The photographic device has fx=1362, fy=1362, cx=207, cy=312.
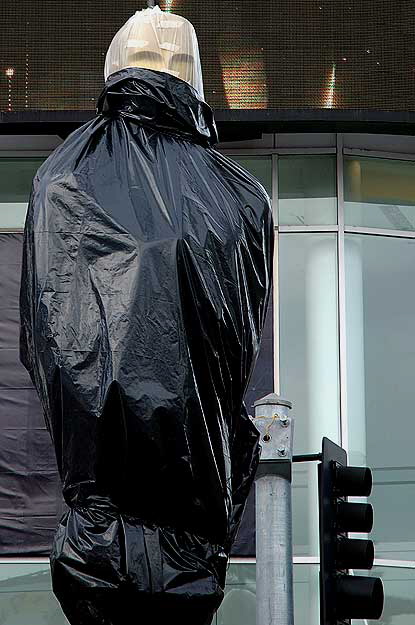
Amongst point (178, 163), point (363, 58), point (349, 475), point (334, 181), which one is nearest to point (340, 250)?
point (334, 181)

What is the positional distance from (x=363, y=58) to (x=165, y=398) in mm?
12117

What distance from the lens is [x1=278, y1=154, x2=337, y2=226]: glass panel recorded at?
15.6m

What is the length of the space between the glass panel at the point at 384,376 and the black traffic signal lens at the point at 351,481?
8.39 m

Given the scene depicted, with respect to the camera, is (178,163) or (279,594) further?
(279,594)

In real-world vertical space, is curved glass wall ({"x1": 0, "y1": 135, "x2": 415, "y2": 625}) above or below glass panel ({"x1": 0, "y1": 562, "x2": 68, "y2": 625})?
above

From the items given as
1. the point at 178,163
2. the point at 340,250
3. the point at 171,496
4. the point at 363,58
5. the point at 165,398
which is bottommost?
the point at 171,496

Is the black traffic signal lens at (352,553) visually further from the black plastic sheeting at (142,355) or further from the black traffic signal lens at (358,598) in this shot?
the black plastic sheeting at (142,355)

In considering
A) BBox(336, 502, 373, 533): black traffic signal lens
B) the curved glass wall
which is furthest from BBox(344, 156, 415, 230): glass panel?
BBox(336, 502, 373, 533): black traffic signal lens

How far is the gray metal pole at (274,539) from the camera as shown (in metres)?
5.89

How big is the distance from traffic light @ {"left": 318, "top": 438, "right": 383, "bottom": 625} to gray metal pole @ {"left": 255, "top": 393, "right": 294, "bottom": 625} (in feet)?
0.61

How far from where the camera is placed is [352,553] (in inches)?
245

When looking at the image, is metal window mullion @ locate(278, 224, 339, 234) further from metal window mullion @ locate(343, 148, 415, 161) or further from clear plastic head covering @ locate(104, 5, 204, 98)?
clear plastic head covering @ locate(104, 5, 204, 98)

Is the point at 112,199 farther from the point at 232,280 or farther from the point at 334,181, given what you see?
the point at 334,181

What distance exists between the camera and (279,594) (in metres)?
5.88
